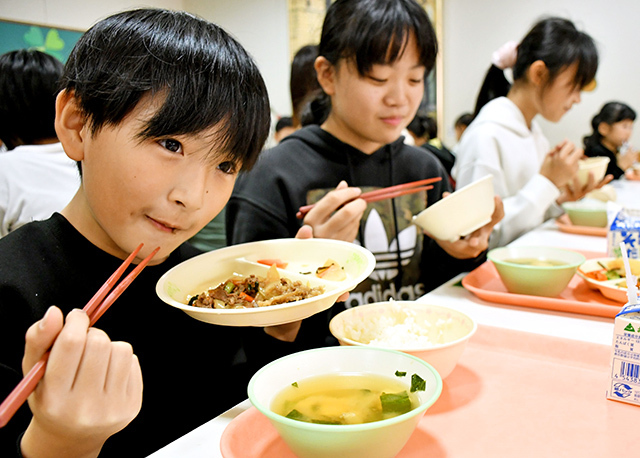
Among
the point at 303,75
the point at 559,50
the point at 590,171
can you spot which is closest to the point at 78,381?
the point at 303,75

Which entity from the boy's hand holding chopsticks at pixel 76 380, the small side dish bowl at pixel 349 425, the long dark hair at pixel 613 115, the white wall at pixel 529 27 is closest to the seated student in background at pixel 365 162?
the small side dish bowl at pixel 349 425

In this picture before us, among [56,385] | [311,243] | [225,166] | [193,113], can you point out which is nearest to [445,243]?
[311,243]

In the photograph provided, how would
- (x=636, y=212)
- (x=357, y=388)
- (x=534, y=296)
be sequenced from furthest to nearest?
(x=636, y=212), (x=534, y=296), (x=357, y=388)

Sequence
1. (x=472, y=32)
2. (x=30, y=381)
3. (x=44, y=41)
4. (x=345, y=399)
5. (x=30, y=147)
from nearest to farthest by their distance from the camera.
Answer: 1. (x=30, y=381)
2. (x=345, y=399)
3. (x=30, y=147)
4. (x=44, y=41)
5. (x=472, y=32)

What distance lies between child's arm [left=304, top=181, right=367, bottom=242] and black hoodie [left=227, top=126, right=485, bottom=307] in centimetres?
34

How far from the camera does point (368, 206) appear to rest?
197 centimetres

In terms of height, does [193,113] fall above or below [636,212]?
above

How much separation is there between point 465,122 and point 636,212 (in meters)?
4.83

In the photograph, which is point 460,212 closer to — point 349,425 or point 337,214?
point 337,214

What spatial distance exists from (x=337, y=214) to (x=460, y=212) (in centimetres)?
41

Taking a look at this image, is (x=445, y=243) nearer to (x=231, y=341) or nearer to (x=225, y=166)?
(x=231, y=341)

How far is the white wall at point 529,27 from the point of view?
650 cm

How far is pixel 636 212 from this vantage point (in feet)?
6.58

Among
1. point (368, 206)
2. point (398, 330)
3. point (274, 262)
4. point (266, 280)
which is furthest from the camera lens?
point (368, 206)
